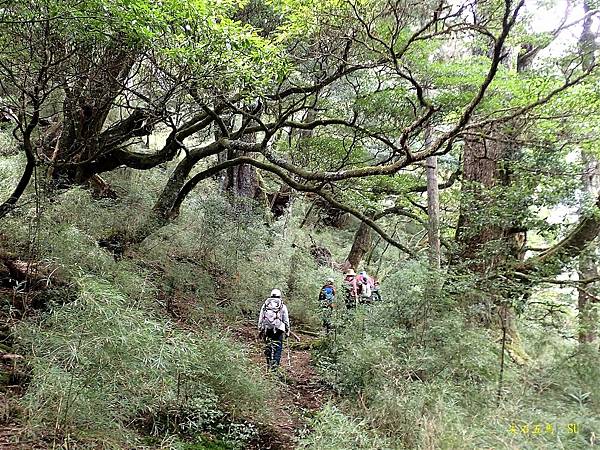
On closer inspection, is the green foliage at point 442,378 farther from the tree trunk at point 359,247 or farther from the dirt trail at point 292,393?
the tree trunk at point 359,247

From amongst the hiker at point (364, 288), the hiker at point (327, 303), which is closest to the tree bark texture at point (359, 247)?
the hiker at point (364, 288)

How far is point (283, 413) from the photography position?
6945 millimetres

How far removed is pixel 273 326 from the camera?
8312 mm

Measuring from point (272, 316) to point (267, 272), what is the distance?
13.1 ft

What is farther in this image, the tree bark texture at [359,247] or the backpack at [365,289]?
the tree bark texture at [359,247]

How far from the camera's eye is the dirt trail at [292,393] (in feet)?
20.0

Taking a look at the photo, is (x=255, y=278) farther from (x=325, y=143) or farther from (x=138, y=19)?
(x=138, y=19)

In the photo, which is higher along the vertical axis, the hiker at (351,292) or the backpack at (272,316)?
the hiker at (351,292)

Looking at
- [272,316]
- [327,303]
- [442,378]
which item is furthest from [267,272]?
[442,378]

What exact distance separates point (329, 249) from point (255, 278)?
7259 millimetres

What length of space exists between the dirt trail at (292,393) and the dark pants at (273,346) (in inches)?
6.5

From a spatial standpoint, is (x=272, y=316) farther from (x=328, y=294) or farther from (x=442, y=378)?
(x=442, y=378)

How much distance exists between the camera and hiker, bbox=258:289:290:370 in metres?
8.22

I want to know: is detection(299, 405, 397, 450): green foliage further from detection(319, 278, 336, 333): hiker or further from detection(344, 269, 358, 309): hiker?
detection(344, 269, 358, 309): hiker
